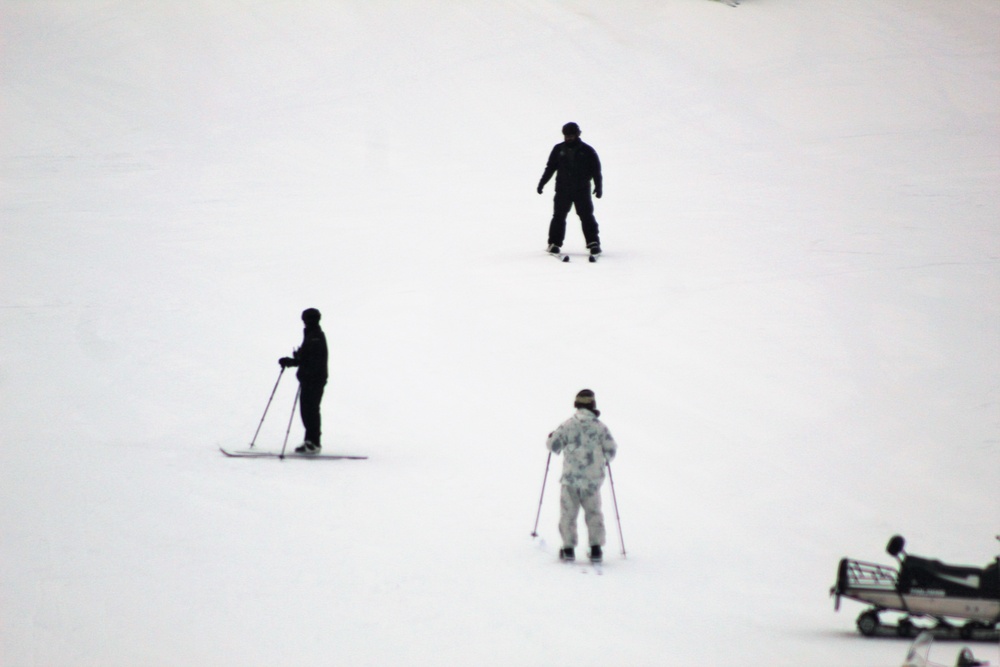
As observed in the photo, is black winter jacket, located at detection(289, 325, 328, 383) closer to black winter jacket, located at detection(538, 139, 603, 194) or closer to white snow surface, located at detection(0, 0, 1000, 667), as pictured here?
white snow surface, located at detection(0, 0, 1000, 667)

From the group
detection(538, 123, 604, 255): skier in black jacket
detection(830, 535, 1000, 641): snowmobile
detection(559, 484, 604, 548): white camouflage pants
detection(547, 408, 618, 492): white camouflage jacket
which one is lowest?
detection(830, 535, 1000, 641): snowmobile

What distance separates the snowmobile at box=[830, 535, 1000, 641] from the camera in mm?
5766

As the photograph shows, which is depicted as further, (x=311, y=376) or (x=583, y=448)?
(x=311, y=376)

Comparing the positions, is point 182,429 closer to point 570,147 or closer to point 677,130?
point 570,147

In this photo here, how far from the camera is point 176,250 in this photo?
14070 millimetres

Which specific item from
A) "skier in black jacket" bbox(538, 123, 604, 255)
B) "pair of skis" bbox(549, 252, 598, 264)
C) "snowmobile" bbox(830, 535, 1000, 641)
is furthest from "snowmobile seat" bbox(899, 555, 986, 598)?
"pair of skis" bbox(549, 252, 598, 264)

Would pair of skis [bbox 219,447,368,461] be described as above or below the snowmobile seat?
above

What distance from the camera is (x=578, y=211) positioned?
13.6 meters

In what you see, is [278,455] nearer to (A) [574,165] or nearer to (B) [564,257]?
(A) [574,165]

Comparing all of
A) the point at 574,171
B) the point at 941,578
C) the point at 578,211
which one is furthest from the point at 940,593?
the point at 578,211

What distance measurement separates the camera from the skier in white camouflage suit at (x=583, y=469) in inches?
277

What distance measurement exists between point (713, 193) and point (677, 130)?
376 cm

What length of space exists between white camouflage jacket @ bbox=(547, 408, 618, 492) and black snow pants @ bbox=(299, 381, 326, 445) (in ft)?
8.15

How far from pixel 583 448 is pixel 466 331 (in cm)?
477
